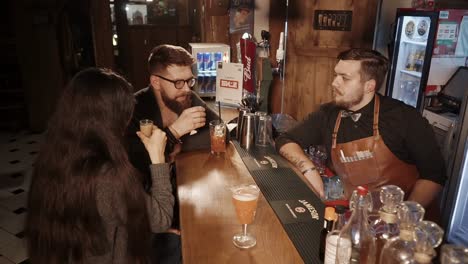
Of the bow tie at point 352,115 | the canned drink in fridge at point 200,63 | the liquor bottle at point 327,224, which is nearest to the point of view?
the liquor bottle at point 327,224

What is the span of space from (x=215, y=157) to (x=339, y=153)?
2.52 feet

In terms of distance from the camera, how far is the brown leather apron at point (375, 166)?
2107 millimetres

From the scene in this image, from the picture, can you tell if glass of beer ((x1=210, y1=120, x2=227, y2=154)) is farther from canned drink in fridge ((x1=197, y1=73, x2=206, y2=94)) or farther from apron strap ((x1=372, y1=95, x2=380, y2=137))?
canned drink in fridge ((x1=197, y1=73, x2=206, y2=94))

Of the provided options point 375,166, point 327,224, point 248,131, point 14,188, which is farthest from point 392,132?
point 14,188

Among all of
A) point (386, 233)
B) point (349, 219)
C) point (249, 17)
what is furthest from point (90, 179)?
point (249, 17)

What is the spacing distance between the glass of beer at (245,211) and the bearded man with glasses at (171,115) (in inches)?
28.2

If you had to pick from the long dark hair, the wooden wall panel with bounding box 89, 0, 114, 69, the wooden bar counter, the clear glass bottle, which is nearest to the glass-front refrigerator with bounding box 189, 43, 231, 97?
the wooden bar counter

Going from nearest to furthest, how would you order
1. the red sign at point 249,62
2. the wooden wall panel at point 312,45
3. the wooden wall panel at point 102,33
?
the red sign at point 249,62 < the wooden wall panel at point 312,45 < the wooden wall panel at point 102,33

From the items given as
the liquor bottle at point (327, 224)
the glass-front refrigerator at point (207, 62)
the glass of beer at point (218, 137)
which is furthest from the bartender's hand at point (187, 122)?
the glass-front refrigerator at point (207, 62)

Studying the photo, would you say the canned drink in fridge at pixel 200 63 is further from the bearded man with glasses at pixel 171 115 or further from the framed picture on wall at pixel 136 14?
the framed picture on wall at pixel 136 14

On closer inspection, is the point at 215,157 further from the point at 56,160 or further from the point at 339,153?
the point at 56,160

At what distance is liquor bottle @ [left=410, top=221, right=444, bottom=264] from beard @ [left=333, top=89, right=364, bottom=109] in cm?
137

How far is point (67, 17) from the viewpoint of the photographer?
611 centimetres

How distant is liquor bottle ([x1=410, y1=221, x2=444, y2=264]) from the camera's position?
2.80 ft
